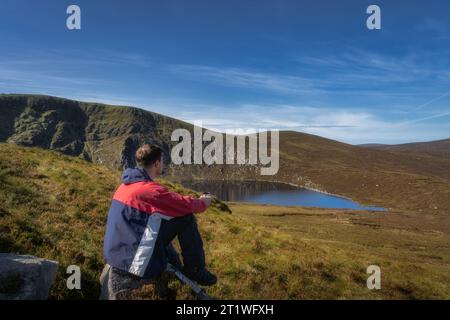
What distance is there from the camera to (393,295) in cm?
1522

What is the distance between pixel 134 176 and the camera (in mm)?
8195

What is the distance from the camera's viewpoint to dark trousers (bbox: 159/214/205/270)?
8.28 metres

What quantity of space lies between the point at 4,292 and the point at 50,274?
1057 millimetres

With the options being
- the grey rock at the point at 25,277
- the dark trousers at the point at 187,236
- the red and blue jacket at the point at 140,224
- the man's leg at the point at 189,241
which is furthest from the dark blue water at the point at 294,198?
the grey rock at the point at 25,277

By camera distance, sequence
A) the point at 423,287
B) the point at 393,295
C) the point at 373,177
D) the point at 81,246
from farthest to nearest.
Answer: the point at 373,177 → the point at 423,287 → the point at 393,295 → the point at 81,246

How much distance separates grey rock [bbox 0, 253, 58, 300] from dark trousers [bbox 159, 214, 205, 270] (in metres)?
2.78

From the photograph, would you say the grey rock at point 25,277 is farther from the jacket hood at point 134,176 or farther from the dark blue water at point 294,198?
the dark blue water at point 294,198

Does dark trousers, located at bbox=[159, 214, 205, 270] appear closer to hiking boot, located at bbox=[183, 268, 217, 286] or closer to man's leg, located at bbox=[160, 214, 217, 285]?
man's leg, located at bbox=[160, 214, 217, 285]

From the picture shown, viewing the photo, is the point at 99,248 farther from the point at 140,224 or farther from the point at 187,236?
the point at 140,224

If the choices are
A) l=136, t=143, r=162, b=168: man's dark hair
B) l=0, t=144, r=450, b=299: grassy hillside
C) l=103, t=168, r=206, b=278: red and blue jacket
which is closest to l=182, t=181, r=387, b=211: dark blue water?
l=0, t=144, r=450, b=299: grassy hillside

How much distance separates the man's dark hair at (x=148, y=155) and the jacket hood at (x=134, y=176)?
8.7 inches
